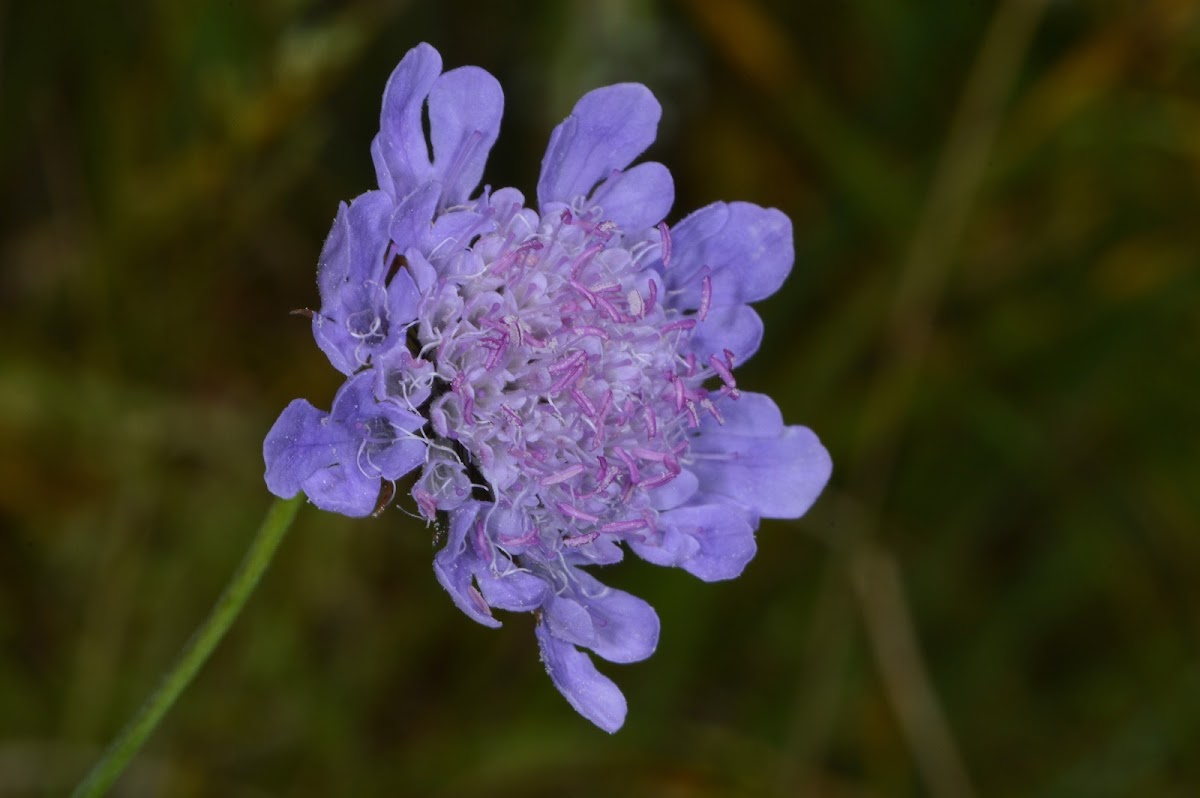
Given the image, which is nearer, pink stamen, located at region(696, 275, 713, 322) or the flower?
the flower

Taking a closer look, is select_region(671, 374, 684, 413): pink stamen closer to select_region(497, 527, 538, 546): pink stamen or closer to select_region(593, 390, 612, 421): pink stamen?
select_region(593, 390, 612, 421): pink stamen

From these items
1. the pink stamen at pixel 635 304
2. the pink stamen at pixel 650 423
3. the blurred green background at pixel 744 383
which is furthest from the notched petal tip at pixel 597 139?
the blurred green background at pixel 744 383

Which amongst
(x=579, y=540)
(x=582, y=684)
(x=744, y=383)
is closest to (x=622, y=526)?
(x=579, y=540)

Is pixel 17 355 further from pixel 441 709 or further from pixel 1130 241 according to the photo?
pixel 1130 241

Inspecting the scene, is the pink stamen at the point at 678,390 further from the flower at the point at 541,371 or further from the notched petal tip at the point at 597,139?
the notched petal tip at the point at 597,139

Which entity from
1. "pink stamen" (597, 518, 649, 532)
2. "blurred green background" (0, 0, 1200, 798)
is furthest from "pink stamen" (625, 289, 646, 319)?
"blurred green background" (0, 0, 1200, 798)
